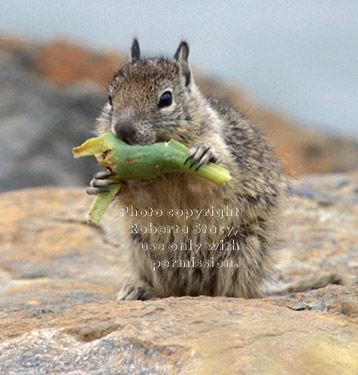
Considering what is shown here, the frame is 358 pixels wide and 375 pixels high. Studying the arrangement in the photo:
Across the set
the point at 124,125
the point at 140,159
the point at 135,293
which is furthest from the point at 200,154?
the point at 135,293

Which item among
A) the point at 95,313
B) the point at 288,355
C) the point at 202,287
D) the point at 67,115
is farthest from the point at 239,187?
the point at 67,115

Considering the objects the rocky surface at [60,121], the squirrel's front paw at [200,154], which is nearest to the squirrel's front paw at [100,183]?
the squirrel's front paw at [200,154]

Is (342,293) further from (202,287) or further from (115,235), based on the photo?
(115,235)

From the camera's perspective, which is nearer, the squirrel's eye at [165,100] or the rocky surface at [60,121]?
the squirrel's eye at [165,100]

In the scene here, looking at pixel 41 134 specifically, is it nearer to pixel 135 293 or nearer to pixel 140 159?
pixel 135 293

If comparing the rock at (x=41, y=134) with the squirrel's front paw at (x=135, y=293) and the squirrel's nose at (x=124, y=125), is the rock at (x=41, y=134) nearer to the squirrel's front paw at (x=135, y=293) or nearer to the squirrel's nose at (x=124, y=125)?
the squirrel's front paw at (x=135, y=293)

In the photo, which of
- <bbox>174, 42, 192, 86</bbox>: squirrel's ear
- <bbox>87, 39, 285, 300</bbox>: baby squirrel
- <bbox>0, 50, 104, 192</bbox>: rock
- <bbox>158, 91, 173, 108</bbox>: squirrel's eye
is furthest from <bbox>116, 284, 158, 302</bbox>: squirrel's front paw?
<bbox>0, 50, 104, 192</bbox>: rock

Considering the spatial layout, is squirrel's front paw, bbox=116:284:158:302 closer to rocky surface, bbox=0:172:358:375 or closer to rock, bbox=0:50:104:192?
rocky surface, bbox=0:172:358:375
